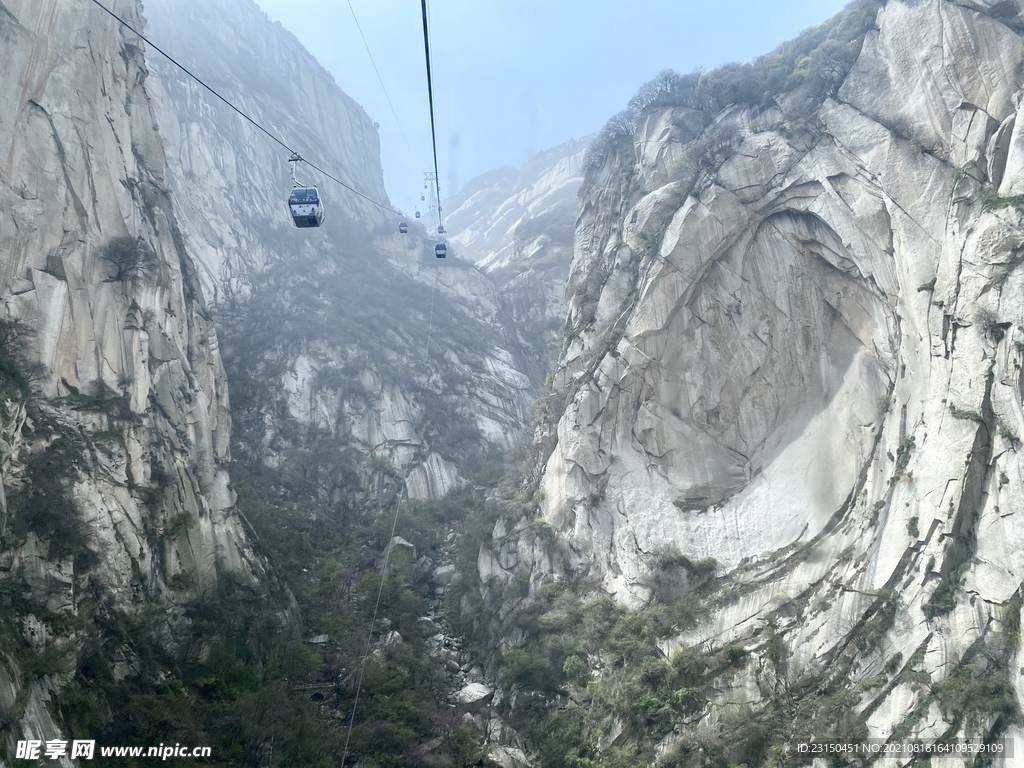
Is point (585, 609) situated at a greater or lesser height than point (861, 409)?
lesser

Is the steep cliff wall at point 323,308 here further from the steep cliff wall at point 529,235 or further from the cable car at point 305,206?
the cable car at point 305,206

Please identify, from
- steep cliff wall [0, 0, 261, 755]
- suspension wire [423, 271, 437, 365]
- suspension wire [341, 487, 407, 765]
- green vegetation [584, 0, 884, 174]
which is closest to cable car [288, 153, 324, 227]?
steep cliff wall [0, 0, 261, 755]

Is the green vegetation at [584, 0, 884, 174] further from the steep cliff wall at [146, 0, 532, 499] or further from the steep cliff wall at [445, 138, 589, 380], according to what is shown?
the steep cliff wall at [146, 0, 532, 499]

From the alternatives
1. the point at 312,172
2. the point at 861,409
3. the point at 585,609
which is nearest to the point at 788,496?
the point at 861,409

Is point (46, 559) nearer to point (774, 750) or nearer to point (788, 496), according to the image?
point (774, 750)

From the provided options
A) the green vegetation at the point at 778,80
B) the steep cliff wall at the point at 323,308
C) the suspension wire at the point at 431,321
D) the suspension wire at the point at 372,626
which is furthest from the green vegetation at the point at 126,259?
the suspension wire at the point at 431,321

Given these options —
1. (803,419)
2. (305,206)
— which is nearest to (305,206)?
(305,206)
